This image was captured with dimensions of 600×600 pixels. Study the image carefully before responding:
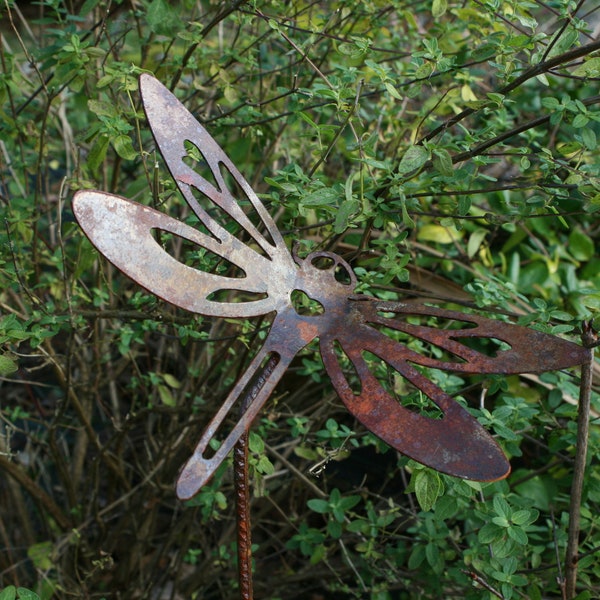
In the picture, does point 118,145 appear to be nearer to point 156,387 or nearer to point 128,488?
point 156,387

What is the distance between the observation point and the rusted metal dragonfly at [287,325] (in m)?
0.76

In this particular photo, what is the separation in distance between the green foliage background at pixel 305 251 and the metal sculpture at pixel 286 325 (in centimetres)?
14

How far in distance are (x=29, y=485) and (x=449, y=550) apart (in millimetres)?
833

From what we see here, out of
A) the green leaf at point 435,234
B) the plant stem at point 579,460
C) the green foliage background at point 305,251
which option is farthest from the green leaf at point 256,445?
the green leaf at point 435,234

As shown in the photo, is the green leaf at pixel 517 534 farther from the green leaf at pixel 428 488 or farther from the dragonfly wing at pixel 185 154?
the dragonfly wing at pixel 185 154

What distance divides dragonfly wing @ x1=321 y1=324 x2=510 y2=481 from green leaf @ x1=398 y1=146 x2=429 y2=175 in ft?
0.85

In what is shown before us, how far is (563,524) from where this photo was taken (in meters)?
1.31

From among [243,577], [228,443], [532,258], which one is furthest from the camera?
[532,258]

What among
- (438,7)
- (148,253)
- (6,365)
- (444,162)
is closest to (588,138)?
(444,162)

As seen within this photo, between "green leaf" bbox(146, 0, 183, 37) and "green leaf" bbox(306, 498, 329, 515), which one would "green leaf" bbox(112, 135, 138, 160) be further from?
"green leaf" bbox(306, 498, 329, 515)

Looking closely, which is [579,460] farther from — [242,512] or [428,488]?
[242,512]

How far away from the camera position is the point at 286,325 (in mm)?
833

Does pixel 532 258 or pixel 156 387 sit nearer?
pixel 156 387

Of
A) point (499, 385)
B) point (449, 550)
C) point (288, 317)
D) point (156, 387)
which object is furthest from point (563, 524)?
point (156, 387)
